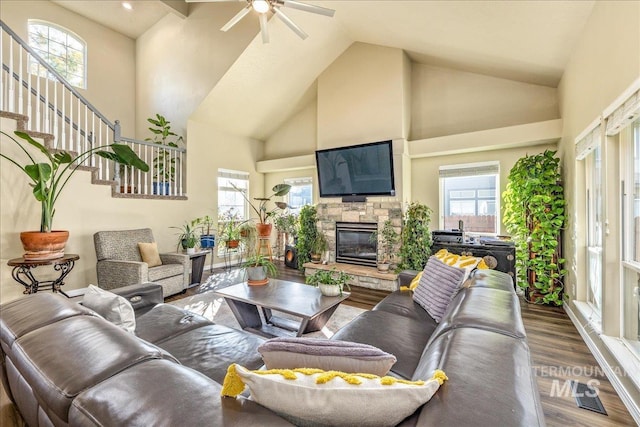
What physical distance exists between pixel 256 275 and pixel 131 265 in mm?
1846

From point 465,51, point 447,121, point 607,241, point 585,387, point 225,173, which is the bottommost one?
point 585,387

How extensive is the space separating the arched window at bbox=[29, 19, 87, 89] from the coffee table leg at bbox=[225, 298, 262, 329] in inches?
227

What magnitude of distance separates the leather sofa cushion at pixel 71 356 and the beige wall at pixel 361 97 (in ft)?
15.0

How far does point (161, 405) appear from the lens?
2.43 ft

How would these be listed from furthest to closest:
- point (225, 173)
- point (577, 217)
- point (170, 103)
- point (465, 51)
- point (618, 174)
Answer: point (225, 173) < point (170, 103) < point (465, 51) < point (577, 217) < point (618, 174)

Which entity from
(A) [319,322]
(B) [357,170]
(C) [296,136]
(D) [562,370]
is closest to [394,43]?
(B) [357,170]

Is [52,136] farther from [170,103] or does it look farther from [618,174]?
[618,174]

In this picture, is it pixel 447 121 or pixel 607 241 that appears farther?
pixel 447 121

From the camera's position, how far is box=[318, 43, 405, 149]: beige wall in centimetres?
479

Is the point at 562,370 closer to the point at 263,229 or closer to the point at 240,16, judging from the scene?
the point at 263,229

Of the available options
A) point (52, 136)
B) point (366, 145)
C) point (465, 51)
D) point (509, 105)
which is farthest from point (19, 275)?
point (509, 105)


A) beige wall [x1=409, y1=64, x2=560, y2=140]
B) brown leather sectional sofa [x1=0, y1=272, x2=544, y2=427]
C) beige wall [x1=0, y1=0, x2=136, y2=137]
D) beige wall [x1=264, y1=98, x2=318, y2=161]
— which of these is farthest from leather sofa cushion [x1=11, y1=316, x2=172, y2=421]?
beige wall [x1=0, y1=0, x2=136, y2=137]

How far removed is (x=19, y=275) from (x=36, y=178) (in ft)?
4.60

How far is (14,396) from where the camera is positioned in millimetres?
1426
